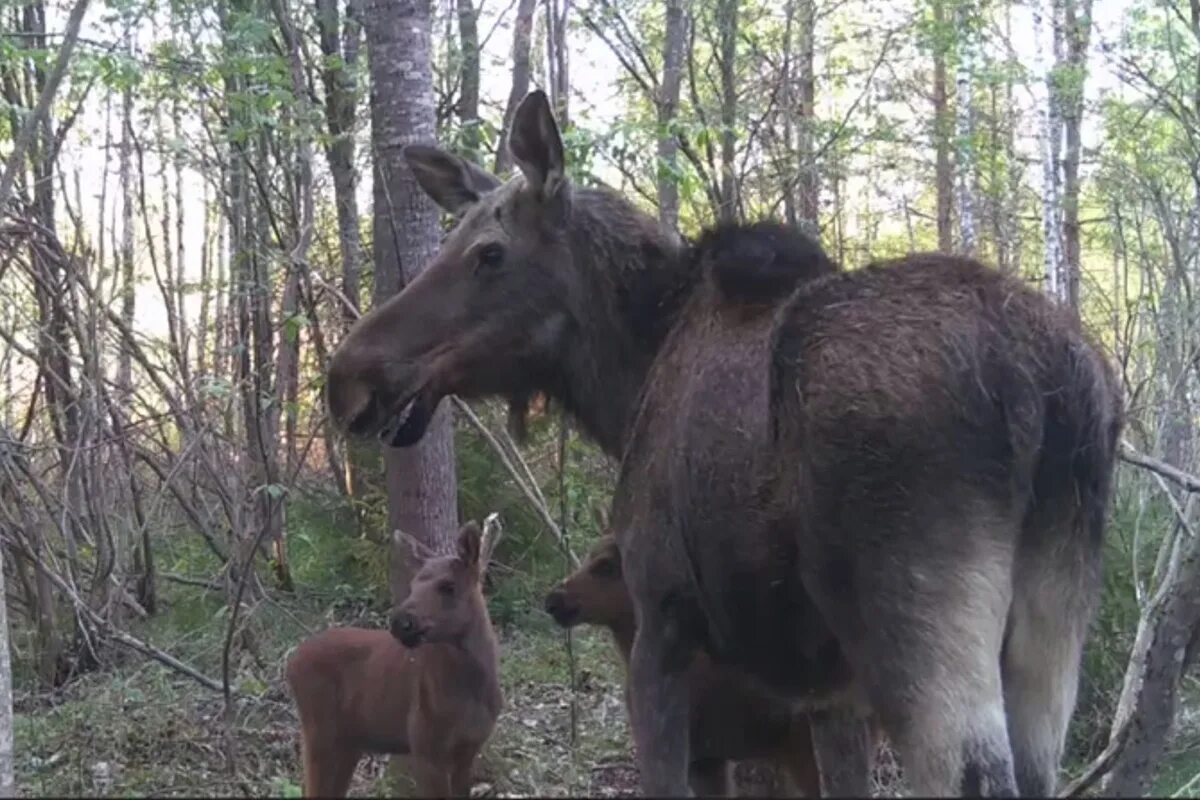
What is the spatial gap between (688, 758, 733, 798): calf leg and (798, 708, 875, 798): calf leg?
50 centimetres

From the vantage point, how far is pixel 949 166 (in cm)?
2548

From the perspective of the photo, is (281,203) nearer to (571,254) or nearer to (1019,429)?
(571,254)

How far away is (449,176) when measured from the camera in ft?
20.4

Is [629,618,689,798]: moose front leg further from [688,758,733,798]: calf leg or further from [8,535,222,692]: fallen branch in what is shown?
[8,535,222,692]: fallen branch

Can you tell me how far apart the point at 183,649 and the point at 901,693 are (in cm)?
784

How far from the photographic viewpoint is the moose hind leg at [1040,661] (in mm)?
4098

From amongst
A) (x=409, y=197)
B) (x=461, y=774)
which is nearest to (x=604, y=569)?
(x=461, y=774)

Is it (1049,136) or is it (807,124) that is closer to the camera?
(807,124)

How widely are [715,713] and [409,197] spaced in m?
3.57

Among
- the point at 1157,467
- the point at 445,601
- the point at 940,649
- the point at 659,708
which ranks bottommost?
the point at 659,708

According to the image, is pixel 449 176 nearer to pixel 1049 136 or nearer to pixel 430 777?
pixel 430 777

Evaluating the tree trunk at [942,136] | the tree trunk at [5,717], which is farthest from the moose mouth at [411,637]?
the tree trunk at [942,136]

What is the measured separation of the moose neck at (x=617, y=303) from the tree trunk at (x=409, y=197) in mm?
2916

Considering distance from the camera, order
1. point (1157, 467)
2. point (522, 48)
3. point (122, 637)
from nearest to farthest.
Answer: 1. point (1157, 467)
2. point (122, 637)
3. point (522, 48)
